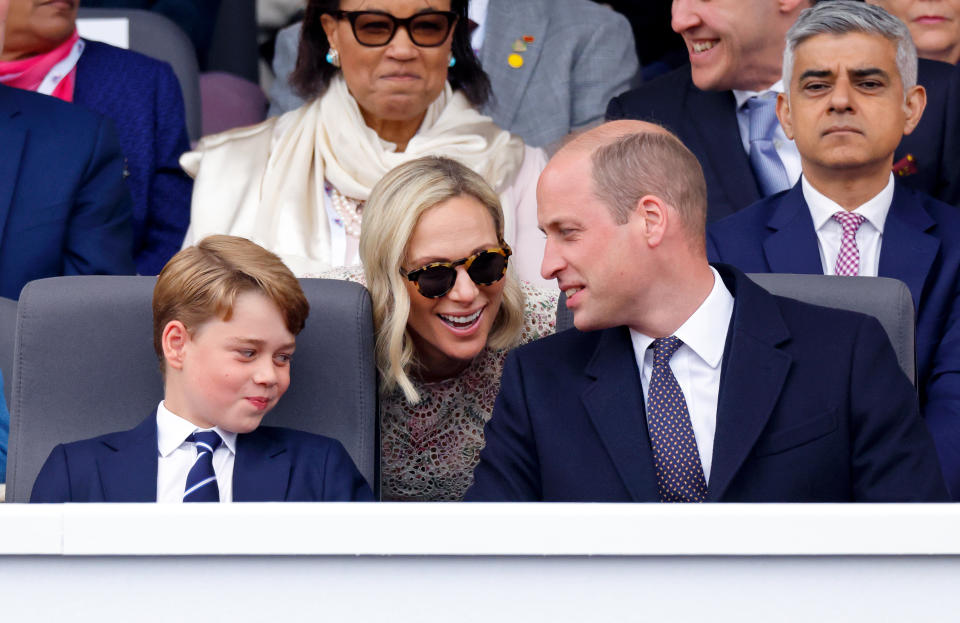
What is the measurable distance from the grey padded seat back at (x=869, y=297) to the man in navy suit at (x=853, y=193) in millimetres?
284

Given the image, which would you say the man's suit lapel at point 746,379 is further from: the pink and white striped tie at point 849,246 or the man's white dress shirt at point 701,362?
the pink and white striped tie at point 849,246

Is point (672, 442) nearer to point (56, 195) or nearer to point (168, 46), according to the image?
point (56, 195)

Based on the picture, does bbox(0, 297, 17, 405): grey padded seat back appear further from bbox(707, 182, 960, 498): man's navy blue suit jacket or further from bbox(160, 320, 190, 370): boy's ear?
bbox(707, 182, 960, 498): man's navy blue suit jacket

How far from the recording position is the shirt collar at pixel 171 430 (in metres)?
1.86

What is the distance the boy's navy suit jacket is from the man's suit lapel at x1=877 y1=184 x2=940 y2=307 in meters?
1.03

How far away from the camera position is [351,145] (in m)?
2.76

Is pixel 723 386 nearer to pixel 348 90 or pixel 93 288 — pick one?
pixel 93 288

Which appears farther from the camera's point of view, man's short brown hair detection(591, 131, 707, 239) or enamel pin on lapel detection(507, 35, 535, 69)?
enamel pin on lapel detection(507, 35, 535, 69)

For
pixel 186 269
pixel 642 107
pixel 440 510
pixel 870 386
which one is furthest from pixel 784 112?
pixel 440 510

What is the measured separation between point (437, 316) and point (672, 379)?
0.50m

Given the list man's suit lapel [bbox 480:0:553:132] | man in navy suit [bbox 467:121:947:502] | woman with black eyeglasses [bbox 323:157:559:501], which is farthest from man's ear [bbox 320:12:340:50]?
man in navy suit [bbox 467:121:947:502]

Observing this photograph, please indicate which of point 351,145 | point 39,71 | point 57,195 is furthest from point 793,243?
point 39,71

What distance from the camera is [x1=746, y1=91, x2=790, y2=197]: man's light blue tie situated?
2863mm

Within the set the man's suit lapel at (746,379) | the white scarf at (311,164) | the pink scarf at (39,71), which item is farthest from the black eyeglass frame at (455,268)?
the pink scarf at (39,71)
